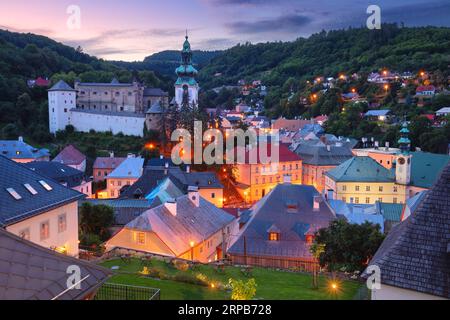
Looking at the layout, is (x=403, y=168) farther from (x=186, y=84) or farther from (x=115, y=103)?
(x=115, y=103)

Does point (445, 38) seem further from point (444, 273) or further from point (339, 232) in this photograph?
point (444, 273)

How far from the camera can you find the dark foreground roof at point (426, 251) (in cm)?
1096

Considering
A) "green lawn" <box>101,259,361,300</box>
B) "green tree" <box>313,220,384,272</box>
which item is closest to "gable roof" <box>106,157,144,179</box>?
"green lawn" <box>101,259,361,300</box>

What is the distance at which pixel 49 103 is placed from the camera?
294ft

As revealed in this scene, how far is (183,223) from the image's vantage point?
29.5 m

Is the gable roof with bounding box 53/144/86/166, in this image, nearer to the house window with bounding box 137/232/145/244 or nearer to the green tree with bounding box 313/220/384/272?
the house window with bounding box 137/232/145/244

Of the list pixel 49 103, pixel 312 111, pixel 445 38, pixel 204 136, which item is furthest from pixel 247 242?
pixel 445 38

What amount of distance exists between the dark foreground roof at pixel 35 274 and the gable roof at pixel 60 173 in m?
44.4

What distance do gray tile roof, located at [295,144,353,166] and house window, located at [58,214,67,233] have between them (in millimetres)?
47403

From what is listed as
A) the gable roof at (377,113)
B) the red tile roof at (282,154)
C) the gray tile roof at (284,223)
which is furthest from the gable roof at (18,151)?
the gable roof at (377,113)

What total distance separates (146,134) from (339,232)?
56465 millimetres

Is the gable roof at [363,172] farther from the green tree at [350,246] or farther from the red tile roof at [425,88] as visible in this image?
the red tile roof at [425,88]

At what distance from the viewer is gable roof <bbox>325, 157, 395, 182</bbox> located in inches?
2232

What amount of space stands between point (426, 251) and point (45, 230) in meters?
17.0
